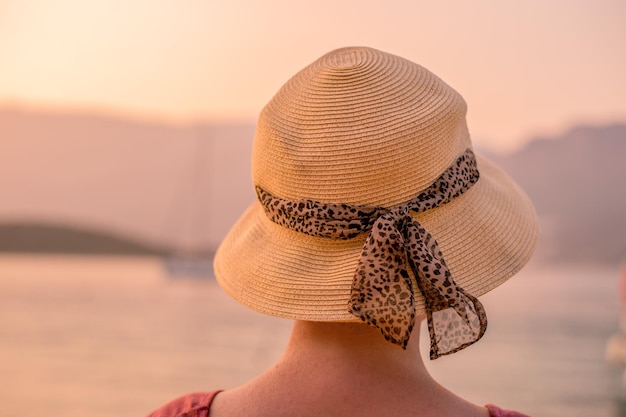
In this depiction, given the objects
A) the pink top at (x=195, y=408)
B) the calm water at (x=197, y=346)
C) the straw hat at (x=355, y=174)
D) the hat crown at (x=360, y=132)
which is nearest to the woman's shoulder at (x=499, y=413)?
the pink top at (x=195, y=408)

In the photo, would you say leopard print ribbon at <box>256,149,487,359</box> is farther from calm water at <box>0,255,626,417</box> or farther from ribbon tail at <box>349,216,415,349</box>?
calm water at <box>0,255,626,417</box>

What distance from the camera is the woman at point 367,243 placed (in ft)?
3.21

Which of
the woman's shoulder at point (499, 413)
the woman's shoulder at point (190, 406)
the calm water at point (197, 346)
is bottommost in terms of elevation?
the calm water at point (197, 346)

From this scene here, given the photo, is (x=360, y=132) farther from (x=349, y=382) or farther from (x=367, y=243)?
(x=349, y=382)

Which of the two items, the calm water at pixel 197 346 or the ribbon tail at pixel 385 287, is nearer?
the ribbon tail at pixel 385 287

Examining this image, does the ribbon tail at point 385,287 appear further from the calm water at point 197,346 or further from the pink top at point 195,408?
the calm water at point 197,346

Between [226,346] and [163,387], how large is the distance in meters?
3.86

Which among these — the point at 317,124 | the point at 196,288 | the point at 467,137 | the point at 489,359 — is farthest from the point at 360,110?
the point at 196,288

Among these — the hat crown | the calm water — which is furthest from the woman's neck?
the calm water

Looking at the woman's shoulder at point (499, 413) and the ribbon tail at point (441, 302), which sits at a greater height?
the ribbon tail at point (441, 302)

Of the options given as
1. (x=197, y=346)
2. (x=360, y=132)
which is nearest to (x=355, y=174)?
(x=360, y=132)

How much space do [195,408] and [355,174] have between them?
0.32 meters

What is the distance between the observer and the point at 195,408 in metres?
1.04

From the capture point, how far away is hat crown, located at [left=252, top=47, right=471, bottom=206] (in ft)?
3.34
